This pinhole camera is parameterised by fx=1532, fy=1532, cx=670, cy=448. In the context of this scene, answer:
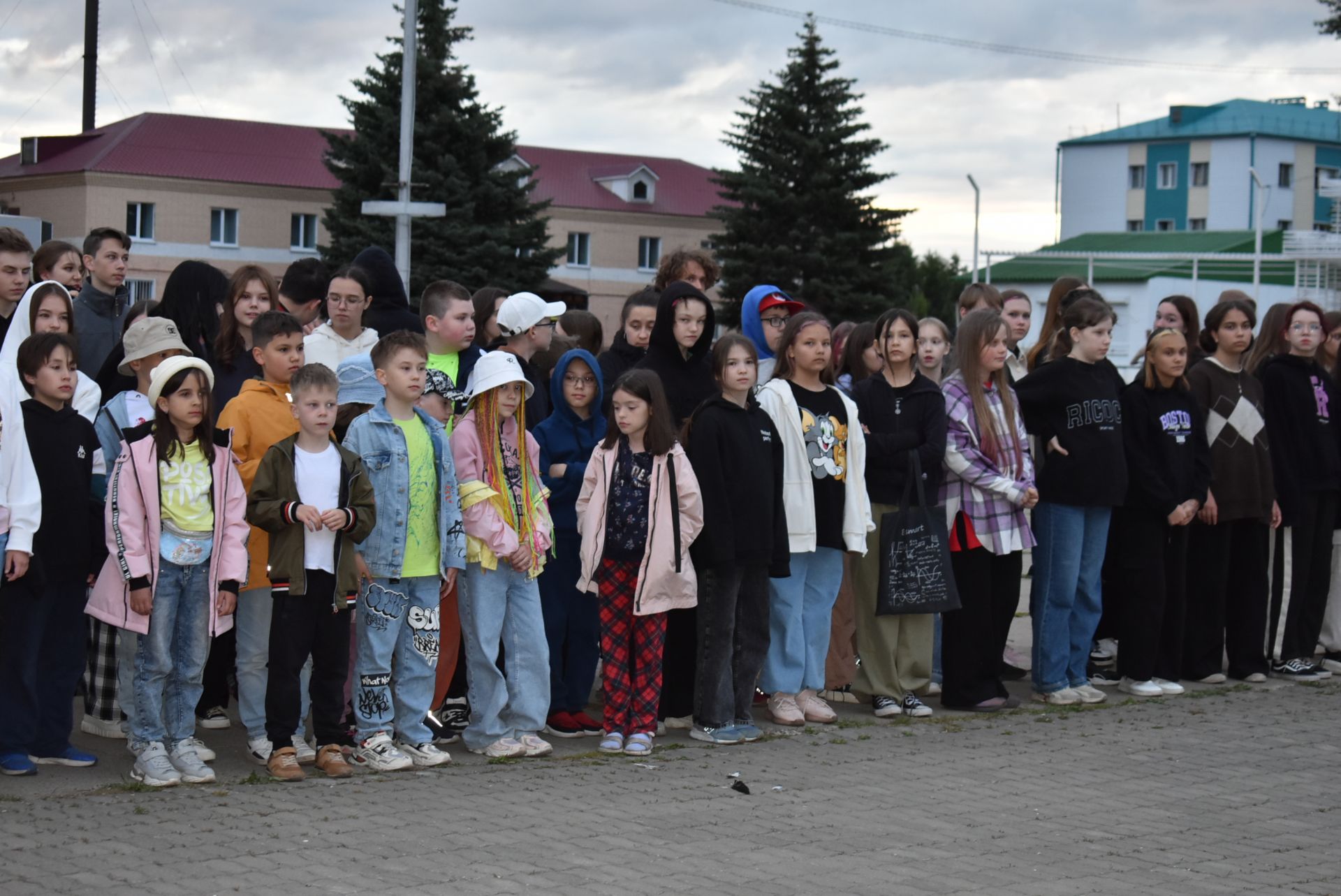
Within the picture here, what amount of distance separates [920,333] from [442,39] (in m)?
39.5

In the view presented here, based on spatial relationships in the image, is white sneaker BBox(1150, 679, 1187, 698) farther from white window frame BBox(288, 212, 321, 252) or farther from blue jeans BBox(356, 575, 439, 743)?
white window frame BBox(288, 212, 321, 252)

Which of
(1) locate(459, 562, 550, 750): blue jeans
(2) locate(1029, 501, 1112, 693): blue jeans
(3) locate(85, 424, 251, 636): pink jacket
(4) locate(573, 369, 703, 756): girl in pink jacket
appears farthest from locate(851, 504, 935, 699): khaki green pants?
(3) locate(85, 424, 251, 636): pink jacket

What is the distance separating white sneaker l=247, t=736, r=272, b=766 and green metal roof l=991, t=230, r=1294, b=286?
5374 cm

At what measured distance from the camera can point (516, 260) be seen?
46562mm

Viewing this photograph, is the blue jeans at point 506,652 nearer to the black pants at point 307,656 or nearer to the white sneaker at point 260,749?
the black pants at point 307,656

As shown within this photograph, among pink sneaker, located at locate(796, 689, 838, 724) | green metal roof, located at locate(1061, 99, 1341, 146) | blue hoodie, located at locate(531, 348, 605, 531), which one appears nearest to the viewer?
blue hoodie, located at locate(531, 348, 605, 531)

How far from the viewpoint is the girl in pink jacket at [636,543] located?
7.13m

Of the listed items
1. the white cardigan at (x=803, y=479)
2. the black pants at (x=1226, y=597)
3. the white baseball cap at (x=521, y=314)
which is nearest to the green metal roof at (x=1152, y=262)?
the black pants at (x=1226, y=597)

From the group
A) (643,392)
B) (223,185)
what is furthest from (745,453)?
(223,185)

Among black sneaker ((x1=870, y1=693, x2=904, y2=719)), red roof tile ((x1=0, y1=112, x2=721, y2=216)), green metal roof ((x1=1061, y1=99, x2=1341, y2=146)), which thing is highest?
green metal roof ((x1=1061, y1=99, x2=1341, y2=146))

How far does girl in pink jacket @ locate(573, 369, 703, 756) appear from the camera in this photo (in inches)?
281

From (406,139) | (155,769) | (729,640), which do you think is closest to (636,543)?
(729,640)

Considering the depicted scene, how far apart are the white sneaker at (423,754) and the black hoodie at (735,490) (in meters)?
1.53

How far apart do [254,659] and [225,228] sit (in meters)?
59.9
